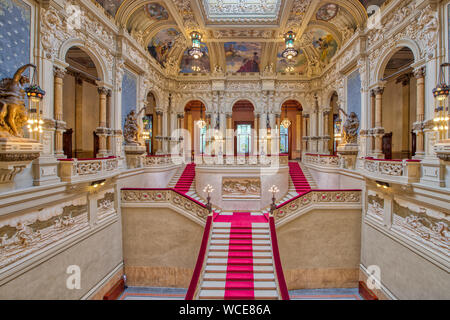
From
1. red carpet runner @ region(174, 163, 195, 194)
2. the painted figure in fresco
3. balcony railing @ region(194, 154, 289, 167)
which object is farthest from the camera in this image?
the painted figure in fresco

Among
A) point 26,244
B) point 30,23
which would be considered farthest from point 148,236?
point 30,23

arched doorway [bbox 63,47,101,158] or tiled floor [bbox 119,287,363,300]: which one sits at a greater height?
arched doorway [bbox 63,47,101,158]

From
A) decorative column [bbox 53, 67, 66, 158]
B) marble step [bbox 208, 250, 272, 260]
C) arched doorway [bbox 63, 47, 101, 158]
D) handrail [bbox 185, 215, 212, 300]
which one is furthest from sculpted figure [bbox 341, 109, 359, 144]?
arched doorway [bbox 63, 47, 101, 158]

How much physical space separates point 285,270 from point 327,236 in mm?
2281

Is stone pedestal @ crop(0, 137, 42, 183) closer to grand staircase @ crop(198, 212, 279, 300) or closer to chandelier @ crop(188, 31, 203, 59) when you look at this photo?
grand staircase @ crop(198, 212, 279, 300)

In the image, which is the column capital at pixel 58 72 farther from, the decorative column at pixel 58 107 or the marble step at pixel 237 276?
the marble step at pixel 237 276

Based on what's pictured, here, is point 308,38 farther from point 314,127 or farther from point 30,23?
point 30,23

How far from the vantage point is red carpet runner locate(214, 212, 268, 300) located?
21.2 feet

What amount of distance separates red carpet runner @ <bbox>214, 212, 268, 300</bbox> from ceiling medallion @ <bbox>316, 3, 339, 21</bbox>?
10998 millimetres

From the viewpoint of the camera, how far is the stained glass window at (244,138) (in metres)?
21.2

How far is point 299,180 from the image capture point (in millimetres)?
13117

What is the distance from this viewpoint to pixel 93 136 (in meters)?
13.2

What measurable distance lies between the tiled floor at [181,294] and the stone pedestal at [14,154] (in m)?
6.63

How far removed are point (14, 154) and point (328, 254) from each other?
10903 mm
